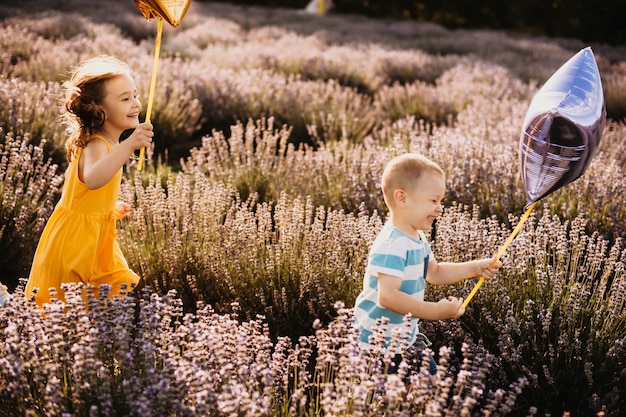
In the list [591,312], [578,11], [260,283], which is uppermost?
[578,11]

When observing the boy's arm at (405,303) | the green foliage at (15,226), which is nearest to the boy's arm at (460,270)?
the boy's arm at (405,303)

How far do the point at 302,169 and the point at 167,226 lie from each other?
1.10 m

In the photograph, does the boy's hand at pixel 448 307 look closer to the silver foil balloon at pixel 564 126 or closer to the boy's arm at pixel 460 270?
the boy's arm at pixel 460 270

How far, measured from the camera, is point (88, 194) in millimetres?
2689

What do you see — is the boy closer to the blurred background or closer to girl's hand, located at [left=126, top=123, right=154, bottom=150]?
girl's hand, located at [left=126, top=123, right=154, bottom=150]

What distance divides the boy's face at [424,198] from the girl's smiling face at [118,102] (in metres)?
1.18

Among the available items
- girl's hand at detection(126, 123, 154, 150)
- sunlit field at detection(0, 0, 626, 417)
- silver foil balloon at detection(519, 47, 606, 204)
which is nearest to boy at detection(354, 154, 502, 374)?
sunlit field at detection(0, 0, 626, 417)

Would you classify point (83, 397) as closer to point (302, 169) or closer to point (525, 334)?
point (525, 334)

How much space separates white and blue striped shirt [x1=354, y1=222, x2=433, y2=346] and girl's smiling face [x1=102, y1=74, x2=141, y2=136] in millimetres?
1148

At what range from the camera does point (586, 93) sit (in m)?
2.30

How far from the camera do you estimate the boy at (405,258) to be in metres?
2.26

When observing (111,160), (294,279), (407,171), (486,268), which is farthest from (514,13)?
(111,160)

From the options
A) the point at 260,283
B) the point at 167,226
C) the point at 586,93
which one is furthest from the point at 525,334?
the point at 167,226

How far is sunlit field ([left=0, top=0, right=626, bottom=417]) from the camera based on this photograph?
Result: 191 centimetres
